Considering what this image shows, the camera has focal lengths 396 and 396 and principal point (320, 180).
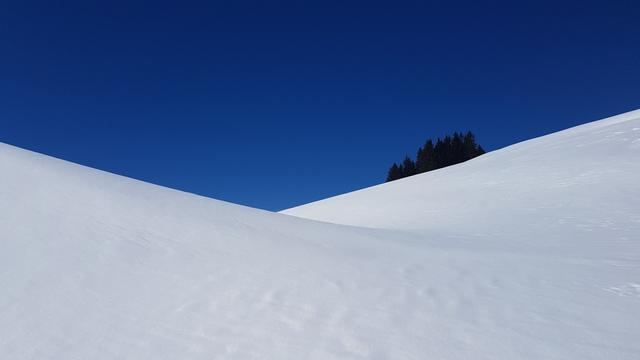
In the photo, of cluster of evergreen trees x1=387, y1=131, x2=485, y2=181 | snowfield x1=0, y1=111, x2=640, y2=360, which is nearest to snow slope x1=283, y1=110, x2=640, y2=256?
snowfield x1=0, y1=111, x2=640, y2=360

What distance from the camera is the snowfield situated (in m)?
2.26

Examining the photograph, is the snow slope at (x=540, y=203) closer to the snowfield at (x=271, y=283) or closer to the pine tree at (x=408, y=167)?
the snowfield at (x=271, y=283)

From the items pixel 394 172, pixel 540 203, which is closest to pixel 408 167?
pixel 394 172

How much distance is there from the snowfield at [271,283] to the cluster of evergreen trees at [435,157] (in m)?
33.7

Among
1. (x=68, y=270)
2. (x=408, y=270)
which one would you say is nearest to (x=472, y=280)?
(x=408, y=270)

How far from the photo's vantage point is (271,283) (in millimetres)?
3150

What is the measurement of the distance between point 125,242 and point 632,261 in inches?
193

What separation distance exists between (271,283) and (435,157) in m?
37.8

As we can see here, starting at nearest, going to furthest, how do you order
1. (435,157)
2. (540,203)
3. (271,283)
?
(271,283) < (540,203) < (435,157)

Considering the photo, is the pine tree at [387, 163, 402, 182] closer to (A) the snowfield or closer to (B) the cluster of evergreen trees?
(B) the cluster of evergreen trees

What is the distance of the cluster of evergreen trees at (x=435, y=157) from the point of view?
3897 cm

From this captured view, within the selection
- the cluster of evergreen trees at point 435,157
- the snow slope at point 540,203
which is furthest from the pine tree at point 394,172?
the snow slope at point 540,203

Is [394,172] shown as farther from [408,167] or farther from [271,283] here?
[271,283]

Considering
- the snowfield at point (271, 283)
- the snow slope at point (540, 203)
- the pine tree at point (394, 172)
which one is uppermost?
the pine tree at point (394, 172)
